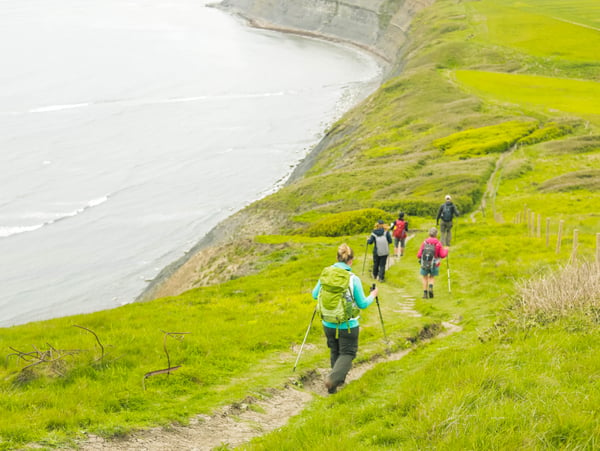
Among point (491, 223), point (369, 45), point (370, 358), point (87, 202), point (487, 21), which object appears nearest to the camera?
point (370, 358)

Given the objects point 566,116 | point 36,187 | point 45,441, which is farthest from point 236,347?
point 36,187

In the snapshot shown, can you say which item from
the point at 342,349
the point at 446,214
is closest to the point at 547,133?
the point at 446,214

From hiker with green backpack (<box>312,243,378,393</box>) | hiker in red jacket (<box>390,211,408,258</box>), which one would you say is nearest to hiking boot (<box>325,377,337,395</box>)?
hiker with green backpack (<box>312,243,378,393</box>)

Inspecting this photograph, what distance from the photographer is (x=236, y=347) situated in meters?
15.1

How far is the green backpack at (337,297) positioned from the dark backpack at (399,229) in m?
16.5

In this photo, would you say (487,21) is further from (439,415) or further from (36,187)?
(439,415)

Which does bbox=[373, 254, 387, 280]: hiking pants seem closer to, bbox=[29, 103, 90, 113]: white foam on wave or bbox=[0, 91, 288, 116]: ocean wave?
bbox=[0, 91, 288, 116]: ocean wave

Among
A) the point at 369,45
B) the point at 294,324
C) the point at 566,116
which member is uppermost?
the point at 369,45

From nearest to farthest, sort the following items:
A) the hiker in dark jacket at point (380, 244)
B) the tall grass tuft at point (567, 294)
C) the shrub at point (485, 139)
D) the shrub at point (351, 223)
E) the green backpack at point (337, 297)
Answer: the green backpack at point (337, 297) < the tall grass tuft at point (567, 294) < the hiker in dark jacket at point (380, 244) < the shrub at point (351, 223) < the shrub at point (485, 139)

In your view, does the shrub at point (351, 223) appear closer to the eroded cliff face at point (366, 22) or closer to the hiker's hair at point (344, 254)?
the hiker's hair at point (344, 254)

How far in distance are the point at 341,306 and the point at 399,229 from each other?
16790mm

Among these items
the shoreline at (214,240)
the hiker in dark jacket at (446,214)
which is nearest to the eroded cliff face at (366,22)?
the shoreline at (214,240)

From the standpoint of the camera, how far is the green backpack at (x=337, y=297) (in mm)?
11266

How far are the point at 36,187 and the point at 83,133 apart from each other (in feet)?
82.0
